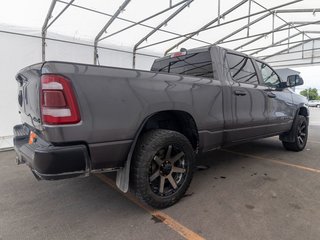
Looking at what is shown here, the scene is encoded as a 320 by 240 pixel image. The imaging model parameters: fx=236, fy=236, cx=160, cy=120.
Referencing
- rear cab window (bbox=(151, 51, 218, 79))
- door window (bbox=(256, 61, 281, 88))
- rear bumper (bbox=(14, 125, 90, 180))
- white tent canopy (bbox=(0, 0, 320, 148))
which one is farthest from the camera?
white tent canopy (bbox=(0, 0, 320, 148))

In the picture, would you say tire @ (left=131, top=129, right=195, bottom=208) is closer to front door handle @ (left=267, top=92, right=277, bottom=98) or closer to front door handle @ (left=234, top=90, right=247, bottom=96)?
front door handle @ (left=234, top=90, right=247, bottom=96)

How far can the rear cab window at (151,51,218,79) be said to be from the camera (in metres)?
3.18

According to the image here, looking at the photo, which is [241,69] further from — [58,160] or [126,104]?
[58,160]

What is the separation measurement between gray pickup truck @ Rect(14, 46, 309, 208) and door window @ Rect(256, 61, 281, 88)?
0.51m

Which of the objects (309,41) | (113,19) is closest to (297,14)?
(309,41)

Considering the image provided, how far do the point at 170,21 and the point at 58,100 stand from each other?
7577mm

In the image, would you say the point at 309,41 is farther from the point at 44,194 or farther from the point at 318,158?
the point at 44,194

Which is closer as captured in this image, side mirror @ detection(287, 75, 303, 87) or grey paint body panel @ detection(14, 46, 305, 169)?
grey paint body panel @ detection(14, 46, 305, 169)

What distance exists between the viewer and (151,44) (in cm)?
972

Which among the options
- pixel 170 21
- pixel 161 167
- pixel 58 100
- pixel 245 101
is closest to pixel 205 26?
pixel 170 21

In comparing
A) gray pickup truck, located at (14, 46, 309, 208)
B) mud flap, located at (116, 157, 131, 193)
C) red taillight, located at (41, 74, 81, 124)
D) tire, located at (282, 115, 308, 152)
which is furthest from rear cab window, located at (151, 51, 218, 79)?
tire, located at (282, 115, 308, 152)

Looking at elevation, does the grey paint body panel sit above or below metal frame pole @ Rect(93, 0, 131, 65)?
below

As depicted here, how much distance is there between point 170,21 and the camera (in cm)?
851

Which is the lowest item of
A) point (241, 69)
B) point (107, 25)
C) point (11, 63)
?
point (241, 69)
